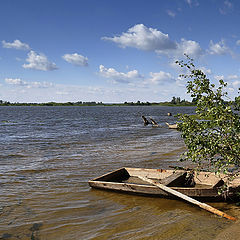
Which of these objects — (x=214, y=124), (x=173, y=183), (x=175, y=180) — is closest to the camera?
(x=214, y=124)

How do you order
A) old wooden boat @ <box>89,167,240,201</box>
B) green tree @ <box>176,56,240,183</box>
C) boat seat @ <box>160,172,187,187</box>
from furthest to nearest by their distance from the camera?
1. boat seat @ <box>160,172,187,187</box>
2. old wooden boat @ <box>89,167,240,201</box>
3. green tree @ <box>176,56,240,183</box>


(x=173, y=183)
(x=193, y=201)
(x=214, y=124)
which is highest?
(x=214, y=124)

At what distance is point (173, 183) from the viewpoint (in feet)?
32.2

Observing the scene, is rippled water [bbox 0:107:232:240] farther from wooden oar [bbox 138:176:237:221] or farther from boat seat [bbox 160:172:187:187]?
boat seat [bbox 160:172:187:187]

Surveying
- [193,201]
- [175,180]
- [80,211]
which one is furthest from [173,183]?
[80,211]

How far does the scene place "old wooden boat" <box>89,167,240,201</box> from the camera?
873cm

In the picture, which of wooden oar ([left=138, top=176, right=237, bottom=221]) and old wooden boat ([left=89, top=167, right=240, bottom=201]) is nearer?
wooden oar ([left=138, top=176, right=237, bottom=221])

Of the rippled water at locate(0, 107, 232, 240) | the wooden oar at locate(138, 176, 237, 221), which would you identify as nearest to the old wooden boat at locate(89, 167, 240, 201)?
the wooden oar at locate(138, 176, 237, 221)

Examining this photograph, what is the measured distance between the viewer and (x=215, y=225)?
7387 mm

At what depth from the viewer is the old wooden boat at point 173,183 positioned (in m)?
8.73

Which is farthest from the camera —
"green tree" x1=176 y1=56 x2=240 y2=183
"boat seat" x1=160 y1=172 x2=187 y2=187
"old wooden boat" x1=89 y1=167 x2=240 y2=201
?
"boat seat" x1=160 y1=172 x2=187 y2=187

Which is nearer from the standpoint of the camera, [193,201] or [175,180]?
[193,201]

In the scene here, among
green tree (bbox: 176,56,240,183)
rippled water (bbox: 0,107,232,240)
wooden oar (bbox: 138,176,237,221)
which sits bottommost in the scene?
rippled water (bbox: 0,107,232,240)

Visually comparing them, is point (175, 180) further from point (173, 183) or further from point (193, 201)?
point (193, 201)
